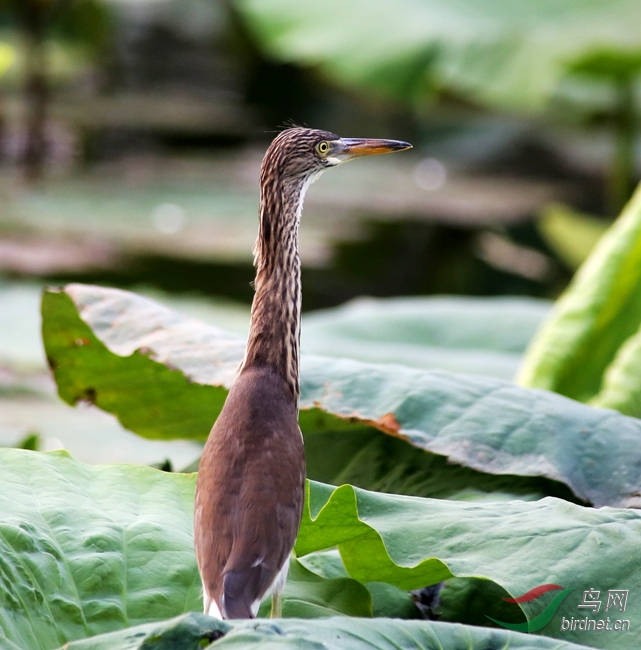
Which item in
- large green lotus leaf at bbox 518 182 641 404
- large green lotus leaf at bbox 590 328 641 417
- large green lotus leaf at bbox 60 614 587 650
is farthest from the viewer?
large green lotus leaf at bbox 518 182 641 404

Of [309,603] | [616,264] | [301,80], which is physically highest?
[301,80]

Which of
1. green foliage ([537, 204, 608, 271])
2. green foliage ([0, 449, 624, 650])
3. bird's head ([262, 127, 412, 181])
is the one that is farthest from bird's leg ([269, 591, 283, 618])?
green foliage ([537, 204, 608, 271])

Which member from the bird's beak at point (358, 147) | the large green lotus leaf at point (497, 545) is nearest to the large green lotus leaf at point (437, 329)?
the bird's beak at point (358, 147)

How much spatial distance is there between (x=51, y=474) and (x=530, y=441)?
2.87 ft

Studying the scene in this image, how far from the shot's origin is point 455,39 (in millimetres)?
6465

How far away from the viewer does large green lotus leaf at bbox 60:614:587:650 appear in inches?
57.1

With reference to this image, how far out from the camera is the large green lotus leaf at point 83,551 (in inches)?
71.4

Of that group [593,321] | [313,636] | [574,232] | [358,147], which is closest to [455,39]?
[574,232]

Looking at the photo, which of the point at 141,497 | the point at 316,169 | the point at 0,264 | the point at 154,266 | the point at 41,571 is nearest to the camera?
the point at 41,571

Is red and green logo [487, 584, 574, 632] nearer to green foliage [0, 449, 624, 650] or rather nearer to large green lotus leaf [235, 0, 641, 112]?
green foliage [0, 449, 624, 650]

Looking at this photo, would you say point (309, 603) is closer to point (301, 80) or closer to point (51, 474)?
point (51, 474)

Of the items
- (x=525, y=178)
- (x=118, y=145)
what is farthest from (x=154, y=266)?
(x=525, y=178)

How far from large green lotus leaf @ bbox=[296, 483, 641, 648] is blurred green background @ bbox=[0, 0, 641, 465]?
133cm

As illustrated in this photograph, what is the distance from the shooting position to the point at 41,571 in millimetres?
1844
